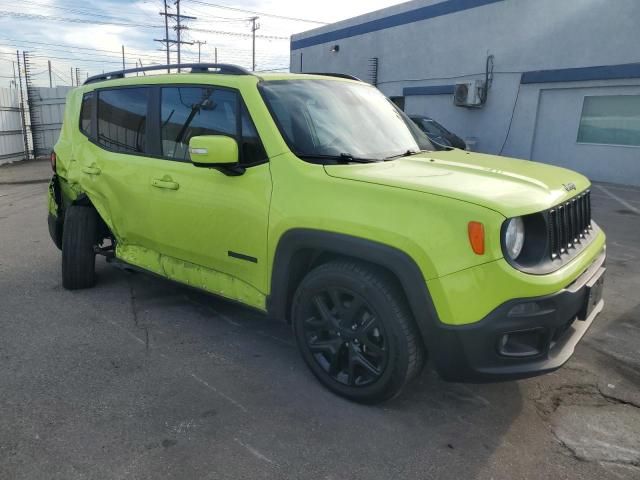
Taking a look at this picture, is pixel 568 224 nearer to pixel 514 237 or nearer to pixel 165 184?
pixel 514 237

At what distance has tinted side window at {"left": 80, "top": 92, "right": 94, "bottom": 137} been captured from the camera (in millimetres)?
4547

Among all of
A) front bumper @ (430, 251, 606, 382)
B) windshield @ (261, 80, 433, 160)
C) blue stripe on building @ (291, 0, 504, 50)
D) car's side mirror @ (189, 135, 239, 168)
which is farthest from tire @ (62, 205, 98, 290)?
blue stripe on building @ (291, 0, 504, 50)

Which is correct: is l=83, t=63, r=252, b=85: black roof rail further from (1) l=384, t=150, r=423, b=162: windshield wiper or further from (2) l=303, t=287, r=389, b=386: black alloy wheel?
(2) l=303, t=287, r=389, b=386: black alloy wheel

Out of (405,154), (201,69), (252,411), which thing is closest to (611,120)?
(405,154)

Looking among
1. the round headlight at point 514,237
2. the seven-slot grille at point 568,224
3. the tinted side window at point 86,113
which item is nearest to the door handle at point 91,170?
the tinted side window at point 86,113

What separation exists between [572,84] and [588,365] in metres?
11.8

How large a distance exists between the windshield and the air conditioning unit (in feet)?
40.5

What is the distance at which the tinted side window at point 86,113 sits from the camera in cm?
455

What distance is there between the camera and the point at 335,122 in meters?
3.24

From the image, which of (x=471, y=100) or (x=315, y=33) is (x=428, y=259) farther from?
(x=315, y=33)

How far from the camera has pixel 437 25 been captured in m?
16.5

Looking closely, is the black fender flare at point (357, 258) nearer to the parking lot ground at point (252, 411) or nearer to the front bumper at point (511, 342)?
the front bumper at point (511, 342)

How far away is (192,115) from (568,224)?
2534mm

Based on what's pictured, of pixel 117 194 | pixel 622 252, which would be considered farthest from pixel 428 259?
pixel 622 252
